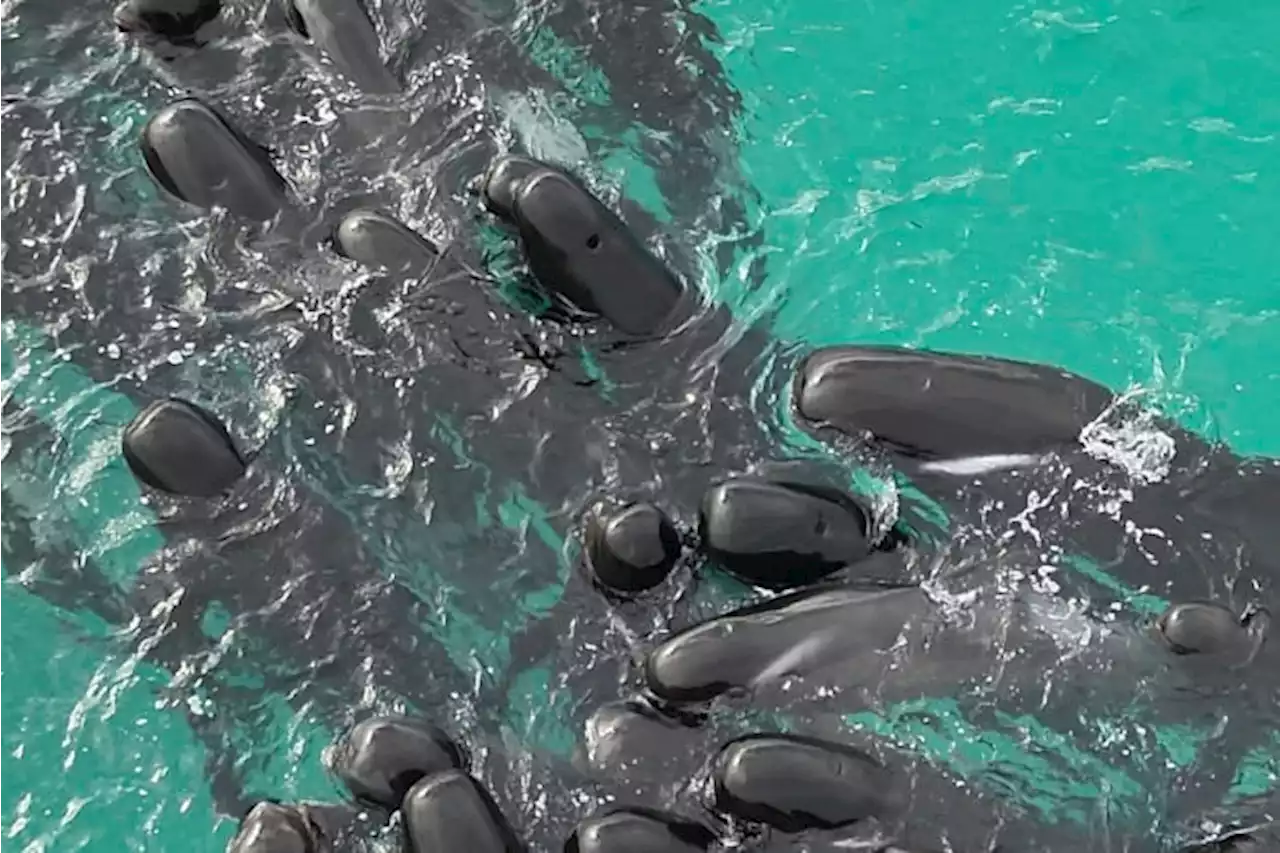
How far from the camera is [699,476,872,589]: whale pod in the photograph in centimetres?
194

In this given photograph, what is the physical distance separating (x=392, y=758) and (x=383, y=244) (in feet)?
2.63

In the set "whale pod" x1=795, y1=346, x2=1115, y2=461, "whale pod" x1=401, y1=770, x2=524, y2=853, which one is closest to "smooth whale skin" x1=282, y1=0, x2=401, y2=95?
"whale pod" x1=795, y1=346, x2=1115, y2=461

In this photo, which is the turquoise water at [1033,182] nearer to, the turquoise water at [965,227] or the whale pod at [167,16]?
the turquoise water at [965,227]

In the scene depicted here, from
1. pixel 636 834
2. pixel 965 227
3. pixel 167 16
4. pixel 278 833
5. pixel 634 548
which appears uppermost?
pixel 167 16

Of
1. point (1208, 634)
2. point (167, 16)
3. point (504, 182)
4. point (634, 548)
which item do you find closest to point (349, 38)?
point (167, 16)

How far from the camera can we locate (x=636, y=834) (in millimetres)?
1713

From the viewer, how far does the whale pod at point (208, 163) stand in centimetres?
227

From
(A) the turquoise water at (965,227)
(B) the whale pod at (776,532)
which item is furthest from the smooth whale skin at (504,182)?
(B) the whale pod at (776,532)

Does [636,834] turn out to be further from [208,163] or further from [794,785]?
[208,163]

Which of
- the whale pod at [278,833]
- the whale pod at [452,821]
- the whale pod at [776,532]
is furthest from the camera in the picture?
the whale pod at [776,532]

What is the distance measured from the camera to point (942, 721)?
1930mm

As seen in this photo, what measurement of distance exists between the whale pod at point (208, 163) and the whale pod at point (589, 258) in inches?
17.6

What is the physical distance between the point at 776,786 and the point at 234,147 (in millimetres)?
1263

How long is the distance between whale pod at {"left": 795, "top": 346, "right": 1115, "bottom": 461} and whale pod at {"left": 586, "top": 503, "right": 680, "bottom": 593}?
0.31m
